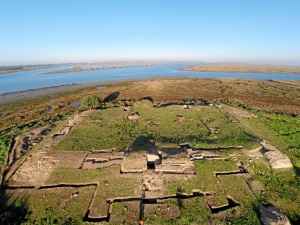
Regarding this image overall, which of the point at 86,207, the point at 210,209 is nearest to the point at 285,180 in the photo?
the point at 210,209

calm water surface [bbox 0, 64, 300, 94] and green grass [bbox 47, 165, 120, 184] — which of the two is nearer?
green grass [bbox 47, 165, 120, 184]

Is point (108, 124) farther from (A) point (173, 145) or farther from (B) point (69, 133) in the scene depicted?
(A) point (173, 145)

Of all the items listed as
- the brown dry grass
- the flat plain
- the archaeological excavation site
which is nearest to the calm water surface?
the brown dry grass

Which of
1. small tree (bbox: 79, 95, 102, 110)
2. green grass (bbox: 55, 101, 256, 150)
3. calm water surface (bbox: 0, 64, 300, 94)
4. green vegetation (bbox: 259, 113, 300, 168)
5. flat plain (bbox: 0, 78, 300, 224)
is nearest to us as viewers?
flat plain (bbox: 0, 78, 300, 224)

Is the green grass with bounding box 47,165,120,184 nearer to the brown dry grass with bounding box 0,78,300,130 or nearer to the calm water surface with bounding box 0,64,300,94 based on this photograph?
the brown dry grass with bounding box 0,78,300,130

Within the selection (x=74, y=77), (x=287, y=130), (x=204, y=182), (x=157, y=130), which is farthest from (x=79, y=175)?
(x=74, y=77)

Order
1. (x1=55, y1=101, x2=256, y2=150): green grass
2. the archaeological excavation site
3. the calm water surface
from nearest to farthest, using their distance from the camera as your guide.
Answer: the archaeological excavation site
(x1=55, y1=101, x2=256, y2=150): green grass
the calm water surface

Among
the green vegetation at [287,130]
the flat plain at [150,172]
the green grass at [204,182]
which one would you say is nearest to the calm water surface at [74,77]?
the flat plain at [150,172]

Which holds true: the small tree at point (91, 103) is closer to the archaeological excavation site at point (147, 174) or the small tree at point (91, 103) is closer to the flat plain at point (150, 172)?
the flat plain at point (150, 172)

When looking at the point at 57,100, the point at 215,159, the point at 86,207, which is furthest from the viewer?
the point at 57,100

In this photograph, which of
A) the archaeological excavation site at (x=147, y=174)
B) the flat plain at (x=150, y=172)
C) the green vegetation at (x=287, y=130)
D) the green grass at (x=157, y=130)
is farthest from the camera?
the green grass at (x=157, y=130)

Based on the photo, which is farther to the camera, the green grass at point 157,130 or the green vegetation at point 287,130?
the green grass at point 157,130
